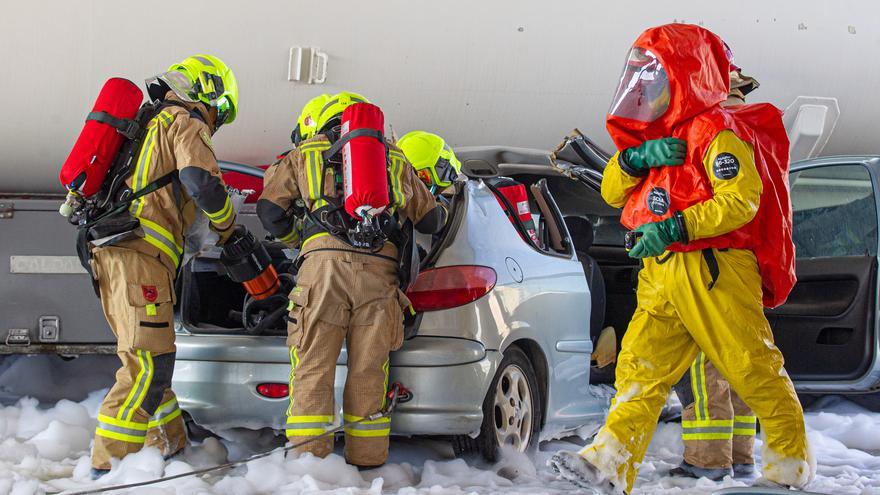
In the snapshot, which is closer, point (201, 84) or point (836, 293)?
point (201, 84)

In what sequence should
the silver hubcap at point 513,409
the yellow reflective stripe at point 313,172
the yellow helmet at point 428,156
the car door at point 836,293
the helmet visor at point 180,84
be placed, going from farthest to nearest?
the yellow helmet at point 428,156, the car door at point 836,293, the helmet visor at point 180,84, the silver hubcap at point 513,409, the yellow reflective stripe at point 313,172

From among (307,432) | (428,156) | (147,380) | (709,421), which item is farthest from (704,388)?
(147,380)

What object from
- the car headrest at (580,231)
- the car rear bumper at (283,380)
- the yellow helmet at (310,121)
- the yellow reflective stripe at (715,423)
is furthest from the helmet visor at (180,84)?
the yellow reflective stripe at (715,423)

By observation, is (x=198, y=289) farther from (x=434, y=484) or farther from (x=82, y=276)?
(x=434, y=484)

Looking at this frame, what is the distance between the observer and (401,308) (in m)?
4.43

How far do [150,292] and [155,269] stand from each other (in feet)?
0.40

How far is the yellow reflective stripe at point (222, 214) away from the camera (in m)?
4.50

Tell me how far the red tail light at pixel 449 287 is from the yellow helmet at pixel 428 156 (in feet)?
5.38

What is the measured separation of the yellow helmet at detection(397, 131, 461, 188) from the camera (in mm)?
6070

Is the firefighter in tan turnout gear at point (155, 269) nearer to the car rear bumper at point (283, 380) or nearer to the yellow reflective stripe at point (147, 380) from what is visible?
the yellow reflective stripe at point (147, 380)

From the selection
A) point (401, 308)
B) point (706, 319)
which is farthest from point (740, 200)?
point (401, 308)

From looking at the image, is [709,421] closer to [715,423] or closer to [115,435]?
[715,423]

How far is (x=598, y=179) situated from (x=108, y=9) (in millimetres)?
2921

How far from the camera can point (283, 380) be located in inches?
174
